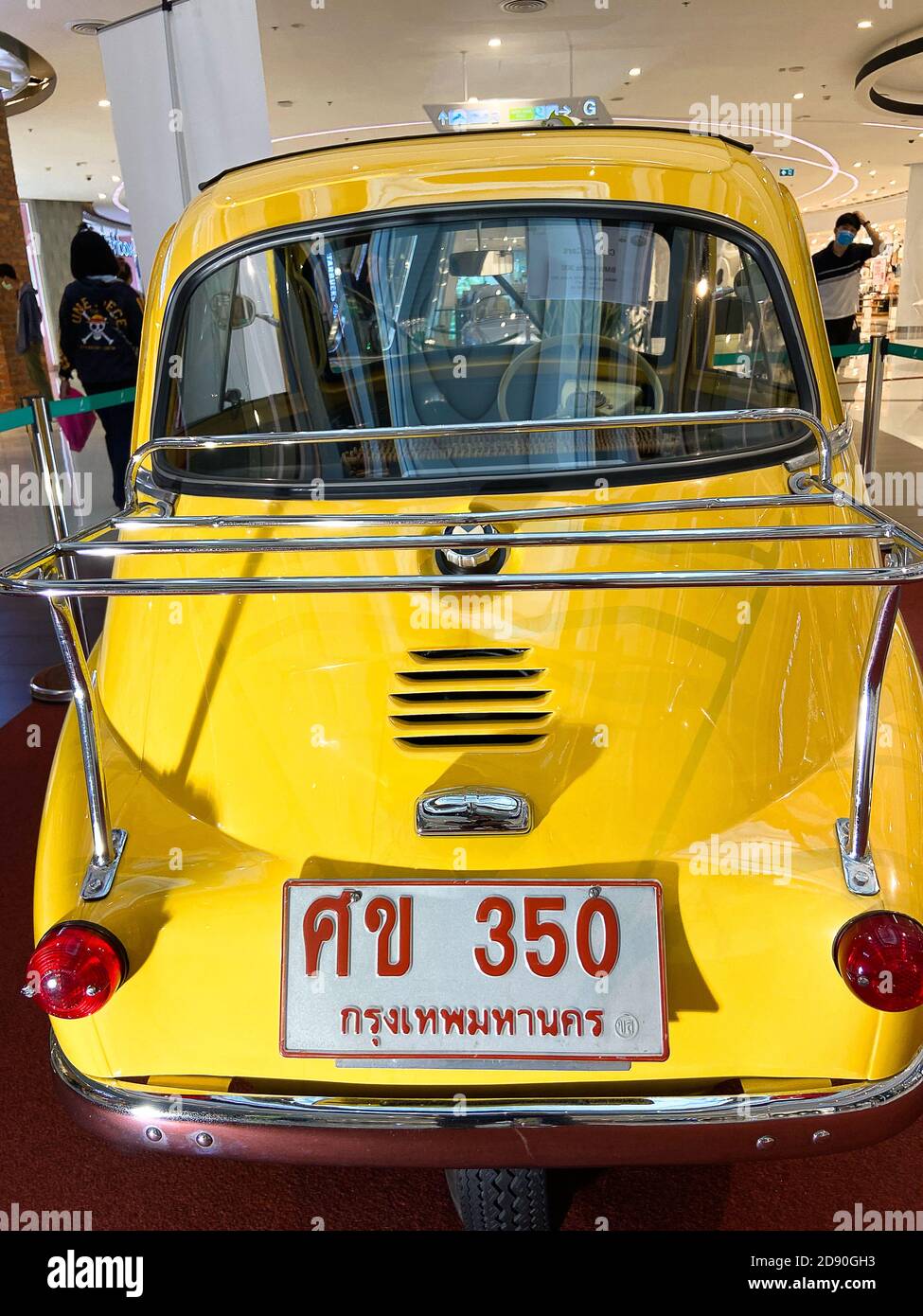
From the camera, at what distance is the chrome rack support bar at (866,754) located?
141cm

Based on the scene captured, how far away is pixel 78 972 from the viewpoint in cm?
148

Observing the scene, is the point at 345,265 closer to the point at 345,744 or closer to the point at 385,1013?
the point at 345,744

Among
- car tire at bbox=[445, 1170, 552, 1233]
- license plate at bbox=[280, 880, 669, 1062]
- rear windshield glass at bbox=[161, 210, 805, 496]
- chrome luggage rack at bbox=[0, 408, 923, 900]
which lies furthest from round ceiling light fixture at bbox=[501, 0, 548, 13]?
car tire at bbox=[445, 1170, 552, 1233]

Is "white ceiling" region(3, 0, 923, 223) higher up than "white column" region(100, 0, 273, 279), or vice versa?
"white ceiling" region(3, 0, 923, 223)

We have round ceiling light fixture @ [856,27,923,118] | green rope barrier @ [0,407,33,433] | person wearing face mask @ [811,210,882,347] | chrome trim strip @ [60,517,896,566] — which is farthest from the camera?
round ceiling light fixture @ [856,27,923,118]

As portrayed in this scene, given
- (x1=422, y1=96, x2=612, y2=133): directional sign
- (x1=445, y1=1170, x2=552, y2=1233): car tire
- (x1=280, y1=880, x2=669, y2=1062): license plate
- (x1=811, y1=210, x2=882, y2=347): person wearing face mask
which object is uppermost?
(x1=422, y1=96, x2=612, y2=133): directional sign

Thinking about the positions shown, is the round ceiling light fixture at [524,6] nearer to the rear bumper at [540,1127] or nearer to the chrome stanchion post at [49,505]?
the chrome stanchion post at [49,505]

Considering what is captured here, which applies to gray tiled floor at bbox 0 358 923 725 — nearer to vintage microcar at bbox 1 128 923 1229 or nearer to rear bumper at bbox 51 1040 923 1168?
vintage microcar at bbox 1 128 923 1229

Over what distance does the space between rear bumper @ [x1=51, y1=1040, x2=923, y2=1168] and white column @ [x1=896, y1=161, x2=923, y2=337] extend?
22.3 m

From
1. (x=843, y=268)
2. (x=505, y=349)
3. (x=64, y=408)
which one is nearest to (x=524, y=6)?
(x=843, y=268)

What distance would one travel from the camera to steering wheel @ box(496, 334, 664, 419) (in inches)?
82.5
